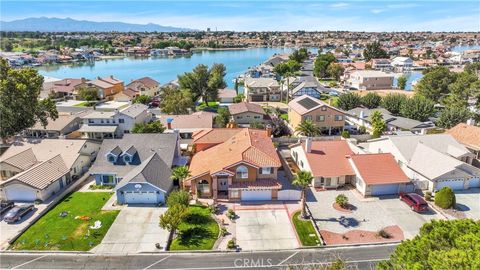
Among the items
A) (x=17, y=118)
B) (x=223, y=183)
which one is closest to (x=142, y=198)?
(x=223, y=183)

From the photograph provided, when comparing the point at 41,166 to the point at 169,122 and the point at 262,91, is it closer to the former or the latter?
the point at 169,122

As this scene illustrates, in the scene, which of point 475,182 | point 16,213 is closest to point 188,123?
point 16,213

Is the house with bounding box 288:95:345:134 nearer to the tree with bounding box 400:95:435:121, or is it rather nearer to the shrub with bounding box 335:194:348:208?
the tree with bounding box 400:95:435:121

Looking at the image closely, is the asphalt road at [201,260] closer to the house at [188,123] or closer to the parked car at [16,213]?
the parked car at [16,213]

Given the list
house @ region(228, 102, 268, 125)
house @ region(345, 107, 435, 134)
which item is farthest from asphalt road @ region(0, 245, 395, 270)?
house @ region(228, 102, 268, 125)

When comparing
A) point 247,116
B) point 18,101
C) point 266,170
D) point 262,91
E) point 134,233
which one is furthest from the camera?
point 262,91

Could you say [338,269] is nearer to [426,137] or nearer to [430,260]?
[430,260]
